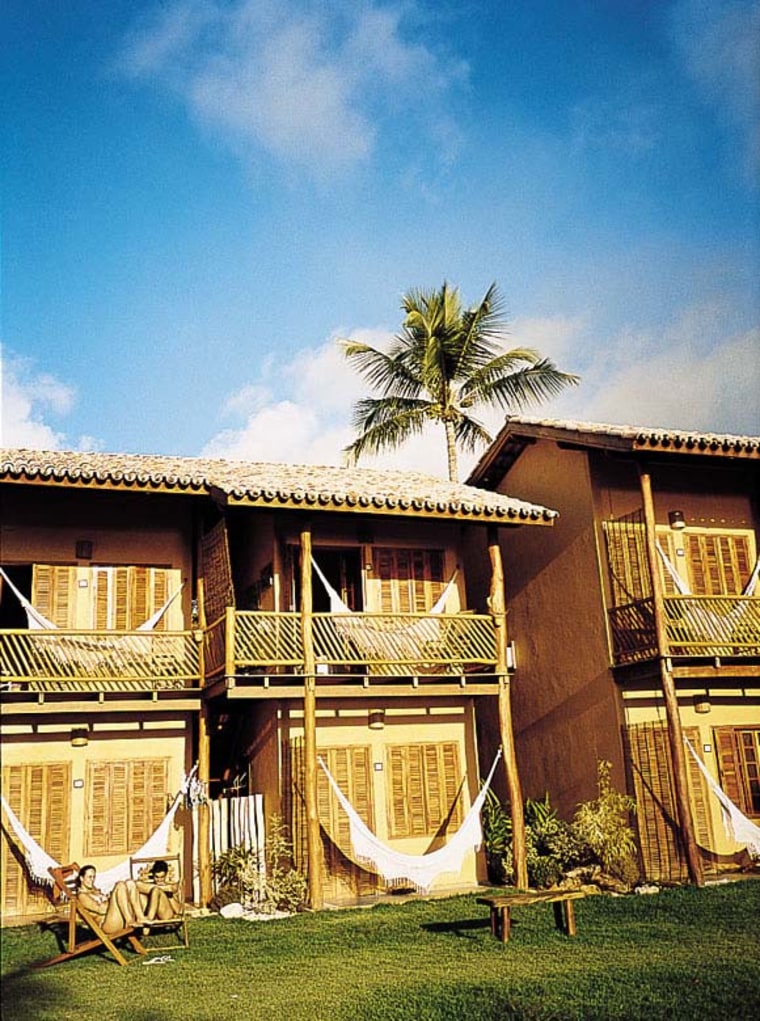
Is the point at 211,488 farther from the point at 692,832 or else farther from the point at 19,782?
the point at 692,832

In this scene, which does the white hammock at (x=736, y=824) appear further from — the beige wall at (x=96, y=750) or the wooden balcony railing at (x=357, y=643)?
the beige wall at (x=96, y=750)

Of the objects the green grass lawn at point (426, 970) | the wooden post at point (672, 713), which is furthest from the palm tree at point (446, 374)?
the green grass lawn at point (426, 970)

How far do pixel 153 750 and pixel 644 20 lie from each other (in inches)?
381

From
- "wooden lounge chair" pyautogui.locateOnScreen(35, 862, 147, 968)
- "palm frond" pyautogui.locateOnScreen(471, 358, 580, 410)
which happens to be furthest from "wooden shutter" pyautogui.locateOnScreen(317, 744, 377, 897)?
"palm frond" pyautogui.locateOnScreen(471, 358, 580, 410)

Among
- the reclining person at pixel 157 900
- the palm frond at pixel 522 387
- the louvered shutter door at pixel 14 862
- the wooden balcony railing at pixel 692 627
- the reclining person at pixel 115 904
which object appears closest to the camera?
the reclining person at pixel 115 904

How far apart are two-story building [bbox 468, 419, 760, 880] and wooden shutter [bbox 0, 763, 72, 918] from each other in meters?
6.58

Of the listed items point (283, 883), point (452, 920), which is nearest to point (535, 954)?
point (452, 920)

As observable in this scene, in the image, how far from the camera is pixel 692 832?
1220 cm

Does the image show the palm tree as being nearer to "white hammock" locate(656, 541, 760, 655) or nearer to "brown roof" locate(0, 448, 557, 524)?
"brown roof" locate(0, 448, 557, 524)

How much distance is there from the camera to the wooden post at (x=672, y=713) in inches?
478

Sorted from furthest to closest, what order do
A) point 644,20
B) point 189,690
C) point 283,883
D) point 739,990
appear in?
1. point 189,690
2. point 283,883
3. point 644,20
4. point 739,990

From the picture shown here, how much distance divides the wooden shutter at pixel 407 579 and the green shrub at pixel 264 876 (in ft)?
10.9

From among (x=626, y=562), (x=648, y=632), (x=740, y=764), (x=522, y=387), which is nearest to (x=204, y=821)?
(x=648, y=632)

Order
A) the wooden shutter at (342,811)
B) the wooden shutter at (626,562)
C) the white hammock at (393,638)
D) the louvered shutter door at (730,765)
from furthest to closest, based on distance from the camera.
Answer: the wooden shutter at (626,562), the louvered shutter door at (730,765), the white hammock at (393,638), the wooden shutter at (342,811)
